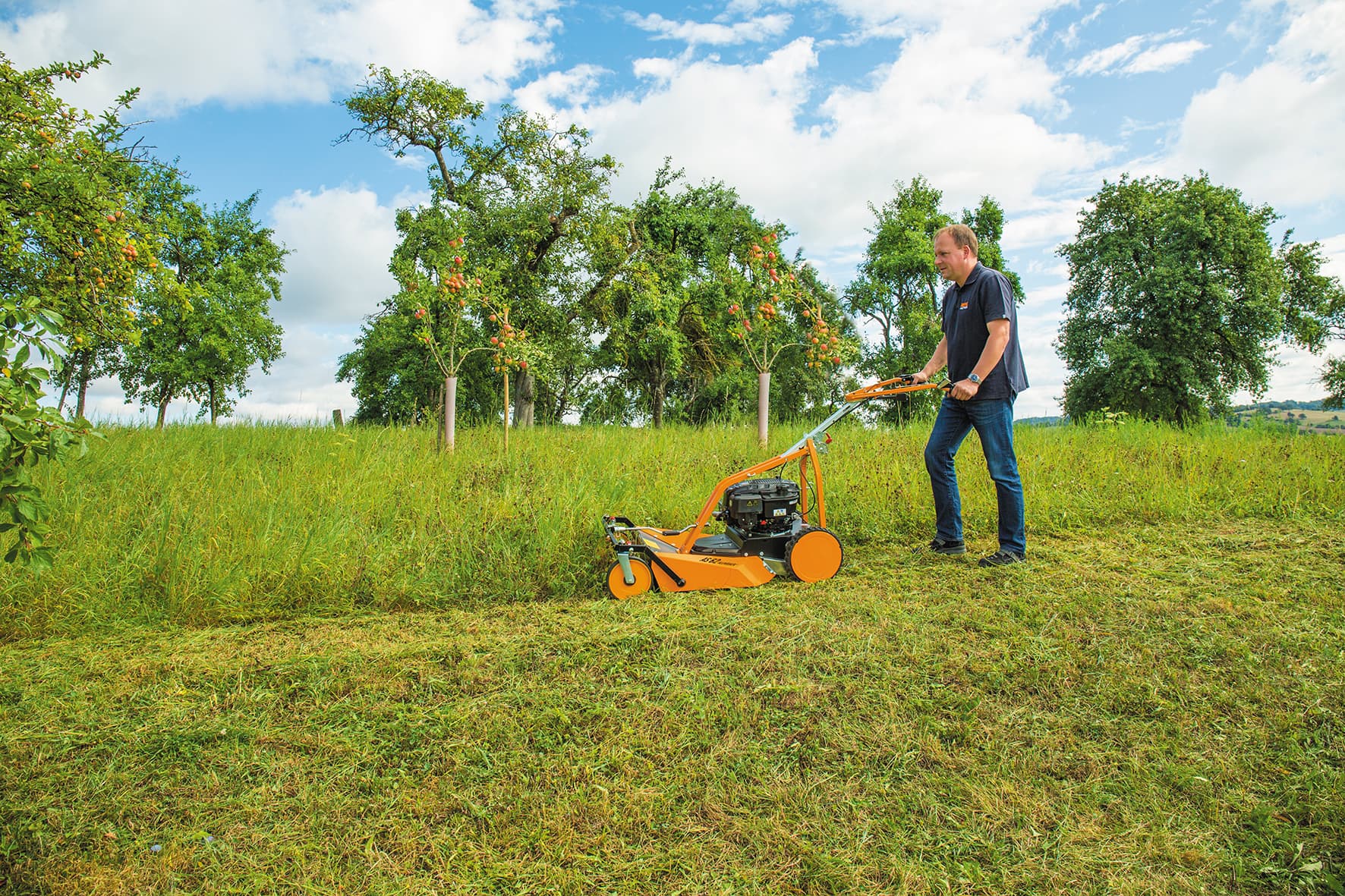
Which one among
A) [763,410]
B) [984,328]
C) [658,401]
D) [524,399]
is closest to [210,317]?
[524,399]

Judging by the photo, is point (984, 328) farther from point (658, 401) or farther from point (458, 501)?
point (658, 401)

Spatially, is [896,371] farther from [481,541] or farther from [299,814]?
[299,814]

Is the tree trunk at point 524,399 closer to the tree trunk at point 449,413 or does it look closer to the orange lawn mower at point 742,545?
the tree trunk at point 449,413

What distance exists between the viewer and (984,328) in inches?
178

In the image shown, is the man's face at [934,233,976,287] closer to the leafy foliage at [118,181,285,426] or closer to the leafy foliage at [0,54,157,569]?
the leafy foliage at [0,54,157,569]

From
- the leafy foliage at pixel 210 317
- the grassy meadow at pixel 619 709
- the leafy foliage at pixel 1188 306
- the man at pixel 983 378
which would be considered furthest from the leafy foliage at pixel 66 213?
the leafy foliage at pixel 1188 306

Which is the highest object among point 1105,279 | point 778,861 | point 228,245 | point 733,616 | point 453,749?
point 228,245

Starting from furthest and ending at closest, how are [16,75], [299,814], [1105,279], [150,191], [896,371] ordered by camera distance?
1. [896,371]
2. [1105,279]
3. [150,191]
4. [16,75]
5. [299,814]

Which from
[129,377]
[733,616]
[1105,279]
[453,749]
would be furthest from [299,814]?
[1105,279]

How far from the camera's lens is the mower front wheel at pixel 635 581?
13.4 feet

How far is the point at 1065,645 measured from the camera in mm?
3336

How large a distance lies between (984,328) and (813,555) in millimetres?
1868

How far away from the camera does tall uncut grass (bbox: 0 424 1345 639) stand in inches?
156

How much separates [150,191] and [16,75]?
15.1 m
